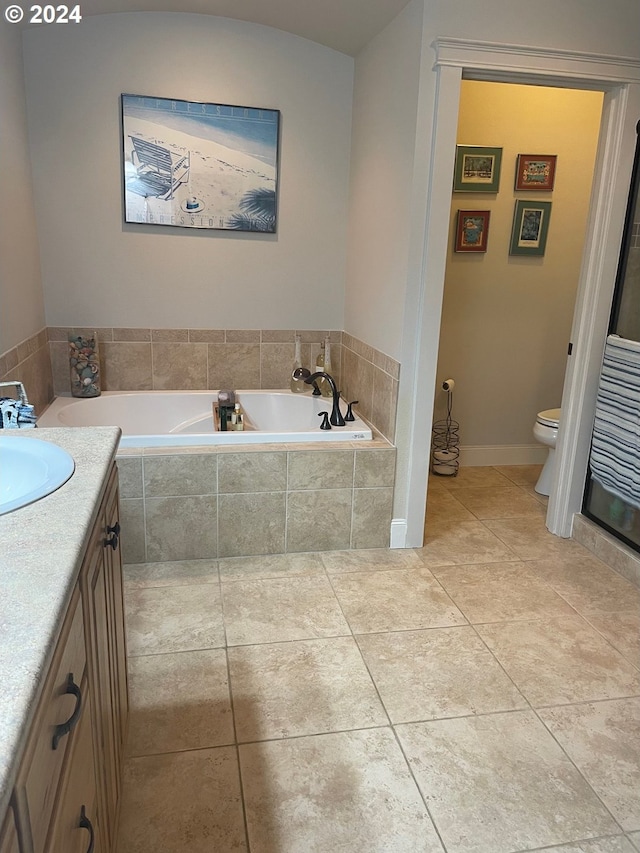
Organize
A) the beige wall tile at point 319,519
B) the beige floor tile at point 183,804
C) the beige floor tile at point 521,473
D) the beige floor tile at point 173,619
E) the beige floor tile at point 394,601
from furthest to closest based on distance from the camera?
the beige floor tile at point 521,473
the beige wall tile at point 319,519
the beige floor tile at point 394,601
the beige floor tile at point 173,619
the beige floor tile at point 183,804

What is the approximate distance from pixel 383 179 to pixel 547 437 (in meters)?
1.70

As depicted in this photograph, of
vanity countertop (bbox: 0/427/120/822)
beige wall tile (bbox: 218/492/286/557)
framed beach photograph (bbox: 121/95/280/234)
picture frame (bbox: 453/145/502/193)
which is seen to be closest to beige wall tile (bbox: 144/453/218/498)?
beige wall tile (bbox: 218/492/286/557)

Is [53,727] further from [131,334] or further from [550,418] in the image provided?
[550,418]

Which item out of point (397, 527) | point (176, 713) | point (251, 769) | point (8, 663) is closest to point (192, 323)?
point (397, 527)

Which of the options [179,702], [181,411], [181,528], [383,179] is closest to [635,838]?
[179,702]

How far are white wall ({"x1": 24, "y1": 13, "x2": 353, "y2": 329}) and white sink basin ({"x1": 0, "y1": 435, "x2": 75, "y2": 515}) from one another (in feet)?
7.10

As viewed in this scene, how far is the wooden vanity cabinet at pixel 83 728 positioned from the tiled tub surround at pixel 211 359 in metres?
2.02

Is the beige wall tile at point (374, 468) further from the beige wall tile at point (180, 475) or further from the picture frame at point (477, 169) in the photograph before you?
the picture frame at point (477, 169)

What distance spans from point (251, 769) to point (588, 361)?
224 centimetres

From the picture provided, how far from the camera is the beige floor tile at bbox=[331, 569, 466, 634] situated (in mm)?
2385

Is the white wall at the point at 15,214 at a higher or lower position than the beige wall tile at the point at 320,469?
higher

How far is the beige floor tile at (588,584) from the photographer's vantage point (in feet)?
8.35

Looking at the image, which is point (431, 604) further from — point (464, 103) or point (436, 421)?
point (464, 103)

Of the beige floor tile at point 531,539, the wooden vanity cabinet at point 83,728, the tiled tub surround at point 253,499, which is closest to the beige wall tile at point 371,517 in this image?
the tiled tub surround at point 253,499
